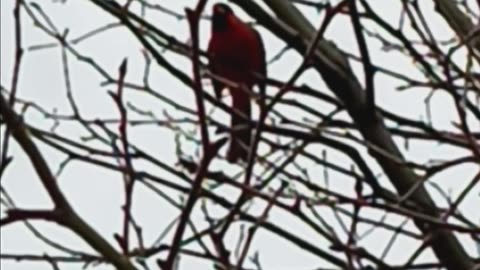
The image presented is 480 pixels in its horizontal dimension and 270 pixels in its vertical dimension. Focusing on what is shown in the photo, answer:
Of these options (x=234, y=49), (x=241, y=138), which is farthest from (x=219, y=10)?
(x=241, y=138)

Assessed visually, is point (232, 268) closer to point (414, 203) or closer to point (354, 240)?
point (354, 240)

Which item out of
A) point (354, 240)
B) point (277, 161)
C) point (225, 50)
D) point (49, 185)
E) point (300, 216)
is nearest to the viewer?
point (49, 185)

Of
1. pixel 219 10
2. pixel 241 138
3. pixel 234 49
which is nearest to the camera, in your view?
pixel 241 138

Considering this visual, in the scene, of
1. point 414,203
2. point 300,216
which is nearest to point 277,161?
point 414,203

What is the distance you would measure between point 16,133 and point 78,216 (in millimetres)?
119

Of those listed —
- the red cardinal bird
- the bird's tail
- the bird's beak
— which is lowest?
the bird's tail

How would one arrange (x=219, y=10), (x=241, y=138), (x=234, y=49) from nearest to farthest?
(x=241, y=138) < (x=234, y=49) < (x=219, y=10)

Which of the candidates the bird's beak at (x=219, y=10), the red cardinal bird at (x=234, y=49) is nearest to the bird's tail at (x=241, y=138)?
the red cardinal bird at (x=234, y=49)

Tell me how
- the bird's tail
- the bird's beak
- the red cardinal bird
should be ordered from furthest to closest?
the bird's beak < the red cardinal bird < the bird's tail

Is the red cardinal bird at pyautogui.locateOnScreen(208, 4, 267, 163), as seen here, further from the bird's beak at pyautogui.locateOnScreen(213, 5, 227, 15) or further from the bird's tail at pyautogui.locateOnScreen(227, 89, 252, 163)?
the bird's tail at pyautogui.locateOnScreen(227, 89, 252, 163)

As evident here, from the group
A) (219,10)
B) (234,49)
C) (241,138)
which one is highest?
(219,10)

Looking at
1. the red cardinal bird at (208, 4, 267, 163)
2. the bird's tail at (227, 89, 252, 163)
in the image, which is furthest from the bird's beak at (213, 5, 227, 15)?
the bird's tail at (227, 89, 252, 163)

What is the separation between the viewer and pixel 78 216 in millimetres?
1312

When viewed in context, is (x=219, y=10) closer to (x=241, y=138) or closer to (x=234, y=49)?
(x=234, y=49)
